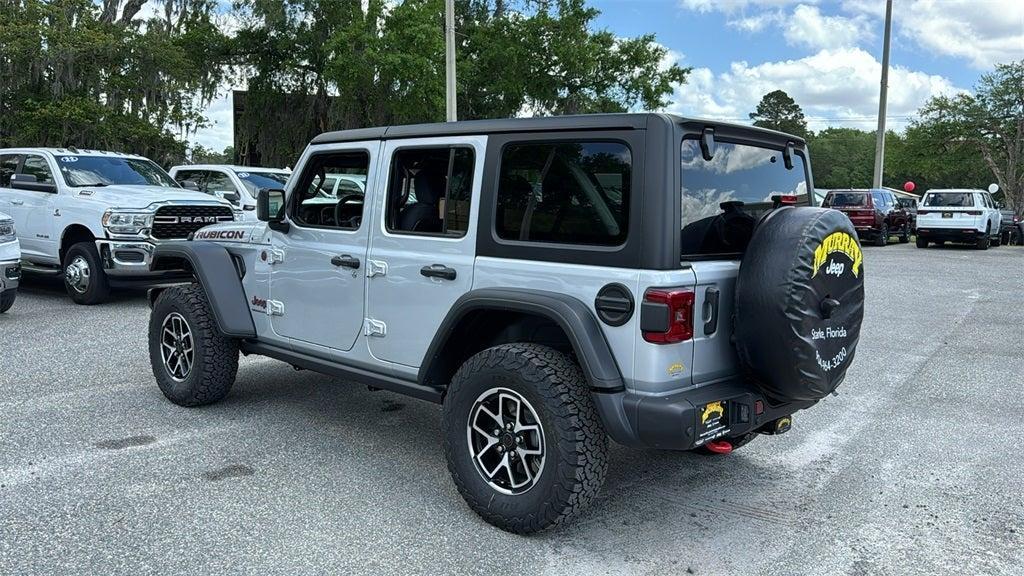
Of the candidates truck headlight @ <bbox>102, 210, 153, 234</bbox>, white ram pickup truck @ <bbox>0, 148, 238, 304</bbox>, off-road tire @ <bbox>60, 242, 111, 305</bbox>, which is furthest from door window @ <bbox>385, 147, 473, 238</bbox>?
off-road tire @ <bbox>60, 242, 111, 305</bbox>

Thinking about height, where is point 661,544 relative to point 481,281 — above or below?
below

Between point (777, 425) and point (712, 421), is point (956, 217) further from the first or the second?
point (712, 421)

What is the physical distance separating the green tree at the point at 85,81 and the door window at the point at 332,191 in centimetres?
1776

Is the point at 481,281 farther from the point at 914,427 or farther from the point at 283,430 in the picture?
the point at 914,427

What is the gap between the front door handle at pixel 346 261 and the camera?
14.8 feet

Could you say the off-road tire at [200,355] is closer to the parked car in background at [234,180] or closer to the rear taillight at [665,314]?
the rear taillight at [665,314]

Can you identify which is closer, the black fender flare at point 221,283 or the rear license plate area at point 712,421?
the rear license plate area at point 712,421

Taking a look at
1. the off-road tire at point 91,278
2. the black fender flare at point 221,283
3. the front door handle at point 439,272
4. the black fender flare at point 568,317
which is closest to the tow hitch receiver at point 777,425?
the black fender flare at point 568,317

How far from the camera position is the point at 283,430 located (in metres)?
5.11

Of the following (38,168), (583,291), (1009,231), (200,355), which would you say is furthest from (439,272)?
(1009,231)

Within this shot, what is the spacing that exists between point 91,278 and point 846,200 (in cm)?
2098

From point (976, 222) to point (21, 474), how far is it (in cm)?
2407

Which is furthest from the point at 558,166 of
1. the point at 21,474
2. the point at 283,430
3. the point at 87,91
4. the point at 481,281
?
the point at 87,91

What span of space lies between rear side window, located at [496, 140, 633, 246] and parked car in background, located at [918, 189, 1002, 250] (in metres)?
22.5
